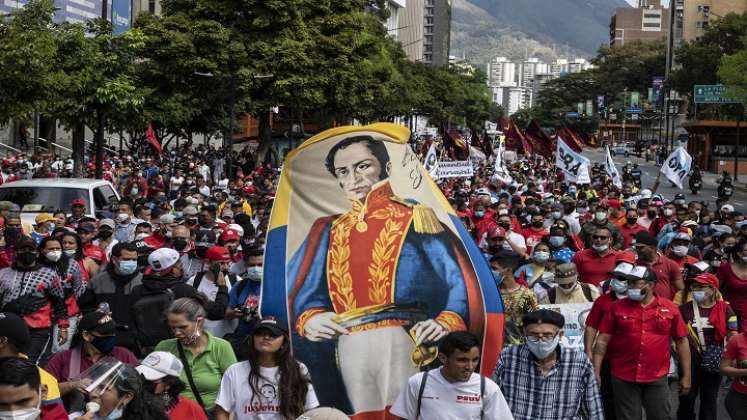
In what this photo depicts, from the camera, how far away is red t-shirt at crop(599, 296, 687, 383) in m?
7.76

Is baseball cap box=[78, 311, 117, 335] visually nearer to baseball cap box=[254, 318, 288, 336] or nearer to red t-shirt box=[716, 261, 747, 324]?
baseball cap box=[254, 318, 288, 336]

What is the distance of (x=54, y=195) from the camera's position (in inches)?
637

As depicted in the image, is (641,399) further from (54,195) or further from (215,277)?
(54,195)

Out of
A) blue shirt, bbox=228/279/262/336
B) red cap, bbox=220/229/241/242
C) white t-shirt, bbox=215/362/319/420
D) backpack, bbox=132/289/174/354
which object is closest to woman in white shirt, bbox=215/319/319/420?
white t-shirt, bbox=215/362/319/420

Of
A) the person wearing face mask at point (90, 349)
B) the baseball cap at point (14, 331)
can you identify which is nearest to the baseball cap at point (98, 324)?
the person wearing face mask at point (90, 349)

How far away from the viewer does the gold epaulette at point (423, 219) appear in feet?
23.8

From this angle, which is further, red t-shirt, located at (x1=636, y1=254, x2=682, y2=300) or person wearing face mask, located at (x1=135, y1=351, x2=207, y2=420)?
red t-shirt, located at (x1=636, y1=254, x2=682, y2=300)

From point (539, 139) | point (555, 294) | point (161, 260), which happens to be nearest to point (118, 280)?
point (161, 260)

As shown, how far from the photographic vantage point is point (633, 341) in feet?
25.5

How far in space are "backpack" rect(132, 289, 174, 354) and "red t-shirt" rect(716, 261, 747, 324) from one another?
4506 millimetres

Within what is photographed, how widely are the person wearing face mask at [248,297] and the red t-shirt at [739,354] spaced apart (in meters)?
2.86

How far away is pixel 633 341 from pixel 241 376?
2.91m

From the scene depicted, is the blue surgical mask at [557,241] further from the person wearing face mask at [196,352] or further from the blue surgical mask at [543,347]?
the person wearing face mask at [196,352]

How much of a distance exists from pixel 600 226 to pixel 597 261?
1.59 m
